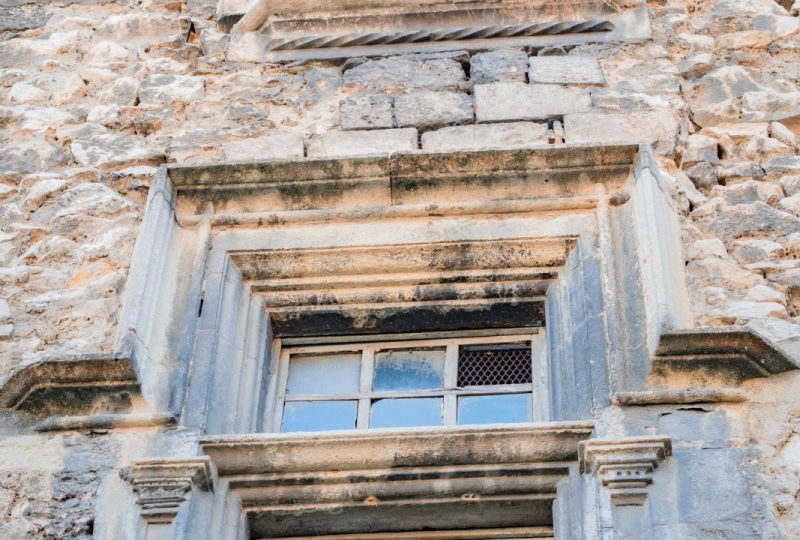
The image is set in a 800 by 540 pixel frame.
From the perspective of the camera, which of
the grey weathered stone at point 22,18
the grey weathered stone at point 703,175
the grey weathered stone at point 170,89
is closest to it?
the grey weathered stone at point 703,175

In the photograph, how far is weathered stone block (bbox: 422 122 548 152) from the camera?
6066mm

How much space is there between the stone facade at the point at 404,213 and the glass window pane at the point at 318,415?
0.25 m

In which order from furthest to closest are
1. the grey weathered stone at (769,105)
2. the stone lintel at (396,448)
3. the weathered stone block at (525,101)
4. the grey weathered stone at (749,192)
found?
1. the weathered stone block at (525,101)
2. the grey weathered stone at (769,105)
3. the grey weathered stone at (749,192)
4. the stone lintel at (396,448)

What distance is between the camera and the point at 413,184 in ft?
19.0

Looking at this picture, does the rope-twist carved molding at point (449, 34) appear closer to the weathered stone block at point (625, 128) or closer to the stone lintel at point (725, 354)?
the weathered stone block at point (625, 128)

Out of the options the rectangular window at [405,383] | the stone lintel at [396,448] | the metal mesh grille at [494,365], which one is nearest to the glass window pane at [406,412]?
the rectangular window at [405,383]

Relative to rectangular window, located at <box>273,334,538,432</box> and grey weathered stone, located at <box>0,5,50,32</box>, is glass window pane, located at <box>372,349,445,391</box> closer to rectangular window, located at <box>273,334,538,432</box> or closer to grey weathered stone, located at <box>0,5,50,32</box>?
rectangular window, located at <box>273,334,538,432</box>

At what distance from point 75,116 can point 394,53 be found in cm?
131

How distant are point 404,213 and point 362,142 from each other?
52cm

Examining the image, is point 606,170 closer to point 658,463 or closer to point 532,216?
point 532,216

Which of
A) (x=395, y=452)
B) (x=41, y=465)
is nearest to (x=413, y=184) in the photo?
(x=395, y=452)

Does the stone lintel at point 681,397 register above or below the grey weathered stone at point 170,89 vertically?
below

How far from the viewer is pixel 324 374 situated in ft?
18.2

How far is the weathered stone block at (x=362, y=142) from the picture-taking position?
20.0ft
